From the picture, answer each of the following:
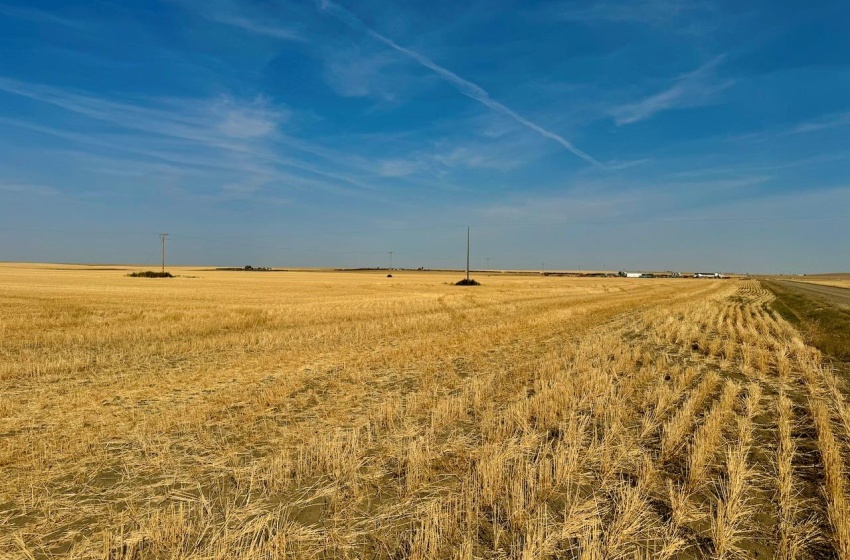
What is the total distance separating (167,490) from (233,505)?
3.62 feet

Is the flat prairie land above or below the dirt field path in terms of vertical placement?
below

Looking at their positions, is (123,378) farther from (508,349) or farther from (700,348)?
(700,348)

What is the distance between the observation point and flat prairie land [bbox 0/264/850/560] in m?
4.64

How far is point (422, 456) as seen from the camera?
257 inches

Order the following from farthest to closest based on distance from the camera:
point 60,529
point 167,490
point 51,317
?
point 51,317 < point 167,490 < point 60,529

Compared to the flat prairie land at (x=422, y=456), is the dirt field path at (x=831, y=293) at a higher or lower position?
A: higher

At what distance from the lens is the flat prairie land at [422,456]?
4.64 metres

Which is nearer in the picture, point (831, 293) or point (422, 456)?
point (422, 456)

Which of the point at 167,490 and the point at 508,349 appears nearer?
the point at 167,490

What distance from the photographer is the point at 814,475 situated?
6207 mm

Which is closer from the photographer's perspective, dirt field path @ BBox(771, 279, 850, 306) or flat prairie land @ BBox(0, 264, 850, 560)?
flat prairie land @ BBox(0, 264, 850, 560)

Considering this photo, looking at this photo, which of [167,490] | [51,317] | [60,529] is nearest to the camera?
[60,529]

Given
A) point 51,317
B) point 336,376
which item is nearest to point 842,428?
point 336,376

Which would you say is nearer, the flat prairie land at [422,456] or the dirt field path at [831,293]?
the flat prairie land at [422,456]
